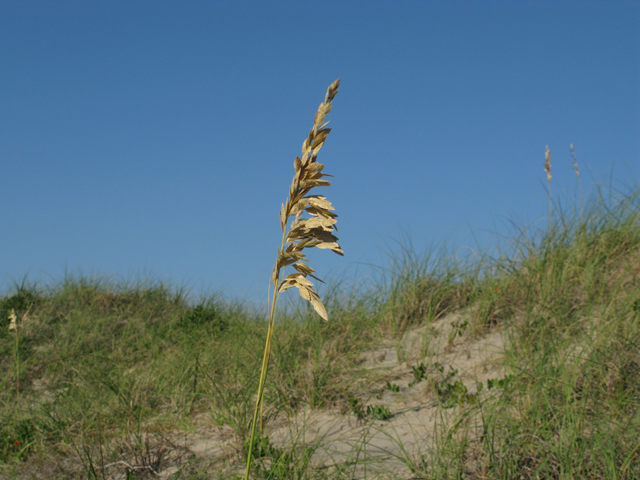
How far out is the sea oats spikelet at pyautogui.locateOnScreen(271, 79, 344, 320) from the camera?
1.38 m

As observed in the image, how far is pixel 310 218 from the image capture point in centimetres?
141

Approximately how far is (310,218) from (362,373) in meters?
3.03

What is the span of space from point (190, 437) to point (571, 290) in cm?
373

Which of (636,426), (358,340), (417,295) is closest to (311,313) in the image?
(358,340)

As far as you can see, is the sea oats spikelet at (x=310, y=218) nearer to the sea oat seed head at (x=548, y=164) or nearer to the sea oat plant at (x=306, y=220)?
the sea oat plant at (x=306, y=220)

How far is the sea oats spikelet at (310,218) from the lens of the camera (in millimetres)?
1380

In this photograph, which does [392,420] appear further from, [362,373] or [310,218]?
[310,218]

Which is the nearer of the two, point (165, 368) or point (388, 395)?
point (388, 395)

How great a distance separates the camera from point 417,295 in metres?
5.68

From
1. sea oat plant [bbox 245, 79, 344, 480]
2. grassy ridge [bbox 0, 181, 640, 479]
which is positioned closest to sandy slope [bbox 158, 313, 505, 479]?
grassy ridge [bbox 0, 181, 640, 479]

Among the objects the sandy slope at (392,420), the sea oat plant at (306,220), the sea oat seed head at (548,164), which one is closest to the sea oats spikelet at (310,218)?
the sea oat plant at (306,220)

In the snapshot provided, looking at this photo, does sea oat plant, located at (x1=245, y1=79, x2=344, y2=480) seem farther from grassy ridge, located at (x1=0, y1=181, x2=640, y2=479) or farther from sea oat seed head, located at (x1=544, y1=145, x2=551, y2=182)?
sea oat seed head, located at (x1=544, y1=145, x2=551, y2=182)

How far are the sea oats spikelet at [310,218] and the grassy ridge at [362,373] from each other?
1645 mm

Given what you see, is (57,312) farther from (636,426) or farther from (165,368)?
(636,426)
